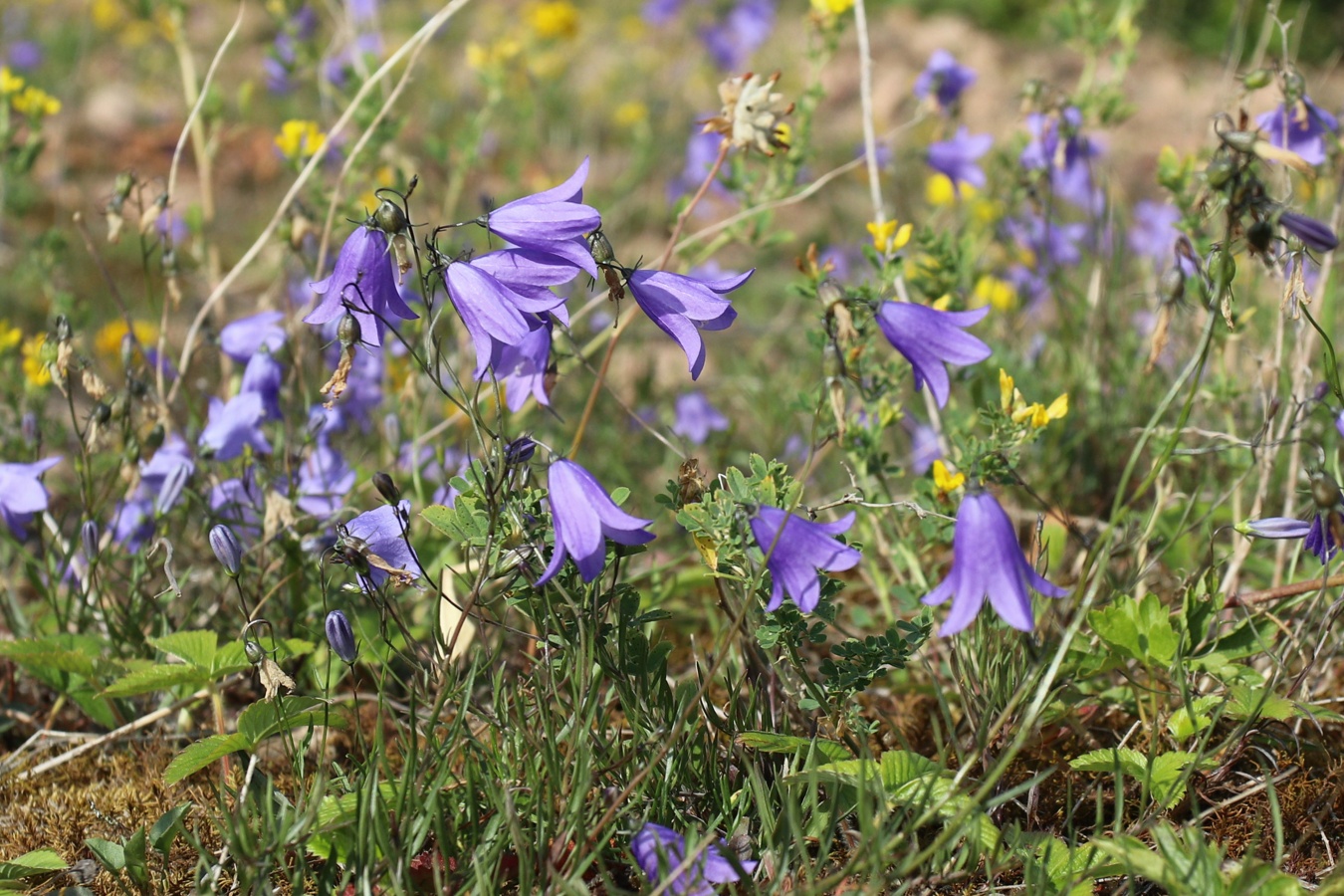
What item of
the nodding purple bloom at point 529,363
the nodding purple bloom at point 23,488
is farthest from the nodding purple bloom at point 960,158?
the nodding purple bloom at point 23,488

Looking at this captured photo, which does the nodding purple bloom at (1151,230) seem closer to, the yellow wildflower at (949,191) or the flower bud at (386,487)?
the yellow wildflower at (949,191)

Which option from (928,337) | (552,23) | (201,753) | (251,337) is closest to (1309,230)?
(928,337)

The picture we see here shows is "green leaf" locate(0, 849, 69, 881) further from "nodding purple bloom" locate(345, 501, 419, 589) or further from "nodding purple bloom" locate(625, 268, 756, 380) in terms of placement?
"nodding purple bloom" locate(625, 268, 756, 380)

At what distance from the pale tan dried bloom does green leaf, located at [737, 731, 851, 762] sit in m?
1.00

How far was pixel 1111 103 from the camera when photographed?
297cm

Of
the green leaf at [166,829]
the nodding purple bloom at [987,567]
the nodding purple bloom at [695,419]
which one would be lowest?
the nodding purple bloom at [695,419]

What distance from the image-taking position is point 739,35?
8031 millimetres

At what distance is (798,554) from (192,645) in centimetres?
109

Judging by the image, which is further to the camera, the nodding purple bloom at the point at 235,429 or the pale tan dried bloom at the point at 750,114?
the nodding purple bloom at the point at 235,429

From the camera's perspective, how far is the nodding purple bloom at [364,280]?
161cm

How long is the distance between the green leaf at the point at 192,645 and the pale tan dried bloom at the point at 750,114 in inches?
49.7

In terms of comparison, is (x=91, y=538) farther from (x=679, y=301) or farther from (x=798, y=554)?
(x=798, y=554)

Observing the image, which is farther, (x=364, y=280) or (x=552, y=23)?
(x=552, y=23)

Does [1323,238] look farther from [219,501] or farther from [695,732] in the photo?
[219,501]
